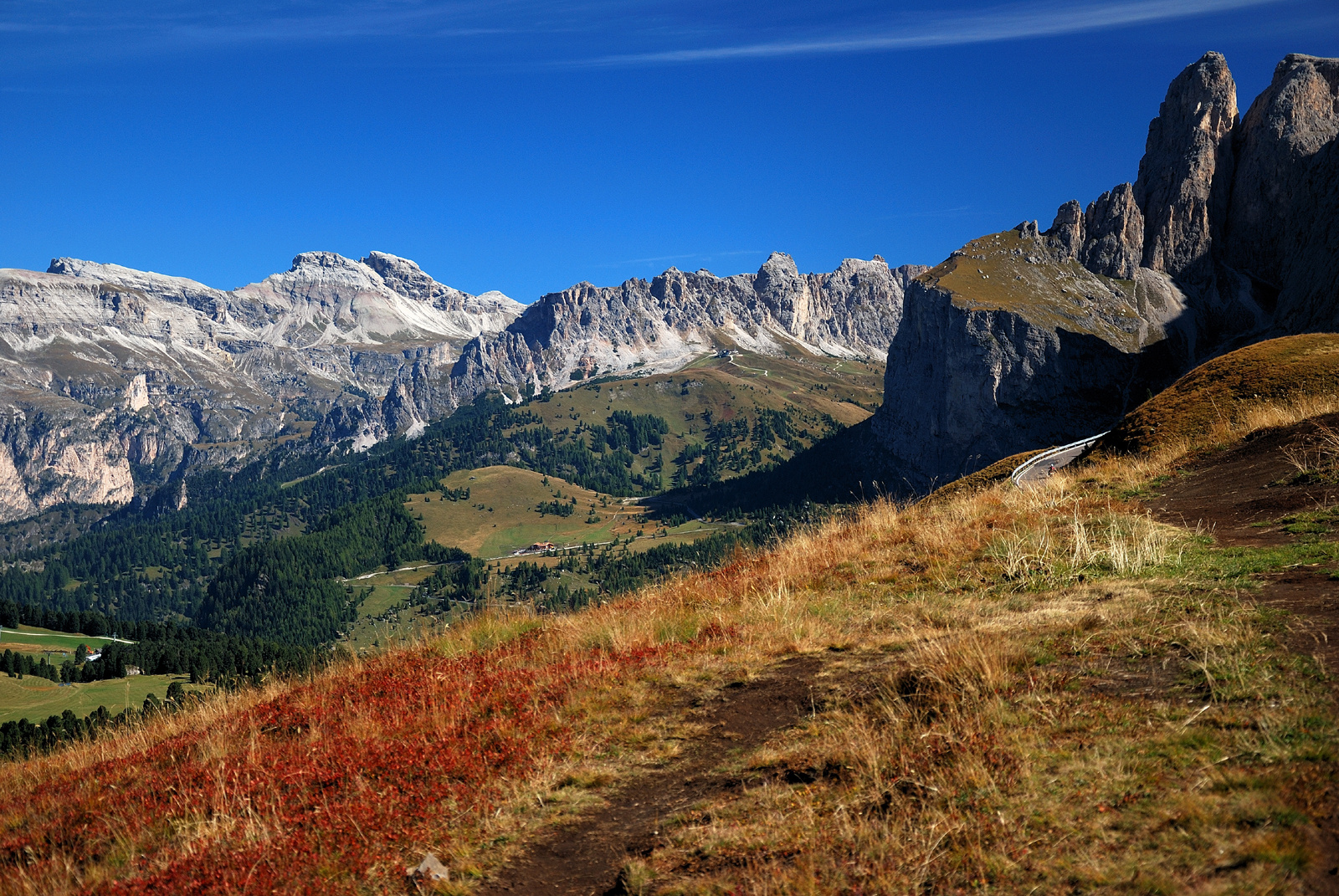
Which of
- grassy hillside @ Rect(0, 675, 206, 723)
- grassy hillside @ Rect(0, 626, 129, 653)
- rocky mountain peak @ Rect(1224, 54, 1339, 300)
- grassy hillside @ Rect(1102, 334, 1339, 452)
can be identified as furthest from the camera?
rocky mountain peak @ Rect(1224, 54, 1339, 300)

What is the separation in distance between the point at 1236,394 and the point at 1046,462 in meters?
13.3

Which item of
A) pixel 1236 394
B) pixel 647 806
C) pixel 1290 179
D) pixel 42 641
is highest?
pixel 1290 179

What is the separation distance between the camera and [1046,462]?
37.2m

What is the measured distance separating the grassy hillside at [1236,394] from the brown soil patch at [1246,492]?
2.20 m

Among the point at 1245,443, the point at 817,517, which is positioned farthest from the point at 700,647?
the point at 1245,443

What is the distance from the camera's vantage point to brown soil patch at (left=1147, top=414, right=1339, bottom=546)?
13203 mm

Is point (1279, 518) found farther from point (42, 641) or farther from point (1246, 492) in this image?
point (42, 641)

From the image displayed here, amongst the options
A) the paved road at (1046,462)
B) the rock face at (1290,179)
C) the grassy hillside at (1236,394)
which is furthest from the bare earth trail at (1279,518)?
the rock face at (1290,179)

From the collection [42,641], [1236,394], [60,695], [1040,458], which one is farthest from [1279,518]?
[42,641]

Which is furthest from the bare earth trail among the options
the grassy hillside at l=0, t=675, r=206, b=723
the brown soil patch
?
the grassy hillside at l=0, t=675, r=206, b=723

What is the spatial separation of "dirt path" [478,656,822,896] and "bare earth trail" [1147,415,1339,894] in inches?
179

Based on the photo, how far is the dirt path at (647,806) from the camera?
22.1 ft

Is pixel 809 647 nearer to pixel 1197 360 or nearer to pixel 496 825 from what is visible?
pixel 496 825

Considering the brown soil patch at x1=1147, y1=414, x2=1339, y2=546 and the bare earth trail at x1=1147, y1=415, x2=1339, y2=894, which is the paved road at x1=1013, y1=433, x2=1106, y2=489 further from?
the bare earth trail at x1=1147, y1=415, x2=1339, y2=894
